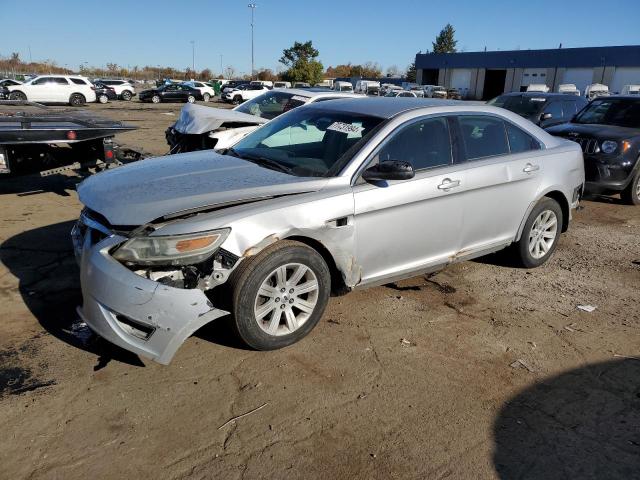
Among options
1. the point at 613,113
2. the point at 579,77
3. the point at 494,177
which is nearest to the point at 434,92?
the point at 579,77

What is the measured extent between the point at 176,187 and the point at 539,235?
11.9ft

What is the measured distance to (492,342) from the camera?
384cm

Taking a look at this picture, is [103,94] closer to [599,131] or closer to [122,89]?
[122,89]

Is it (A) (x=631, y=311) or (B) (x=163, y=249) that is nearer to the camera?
(B) (x=163, y=249)

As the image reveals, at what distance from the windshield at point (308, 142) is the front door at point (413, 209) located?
271 mm

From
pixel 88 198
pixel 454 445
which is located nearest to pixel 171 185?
pixel 88 198

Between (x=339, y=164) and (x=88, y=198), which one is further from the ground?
(x=339, y=164)

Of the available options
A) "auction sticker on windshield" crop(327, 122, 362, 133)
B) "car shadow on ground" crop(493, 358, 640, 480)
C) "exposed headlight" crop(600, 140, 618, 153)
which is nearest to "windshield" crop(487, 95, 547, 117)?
"exposed headlight" crop(600, 140, 618, 153)

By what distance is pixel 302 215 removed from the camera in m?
3.44

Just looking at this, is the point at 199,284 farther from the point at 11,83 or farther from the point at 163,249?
the point at 11,83

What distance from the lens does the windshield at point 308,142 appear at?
3947 mm

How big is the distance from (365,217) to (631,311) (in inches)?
102

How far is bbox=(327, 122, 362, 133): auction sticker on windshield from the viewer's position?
4129mm

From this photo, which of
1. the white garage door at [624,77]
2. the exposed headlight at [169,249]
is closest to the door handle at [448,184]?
the exposed headlight at [169,249]
